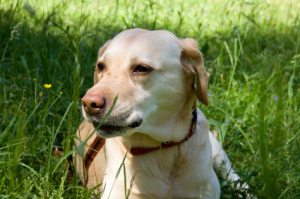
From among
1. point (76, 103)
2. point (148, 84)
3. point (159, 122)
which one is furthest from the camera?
point (159, 122)

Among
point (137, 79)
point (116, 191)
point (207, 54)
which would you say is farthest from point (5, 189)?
point (207, 54)

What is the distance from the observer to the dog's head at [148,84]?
2170 mm

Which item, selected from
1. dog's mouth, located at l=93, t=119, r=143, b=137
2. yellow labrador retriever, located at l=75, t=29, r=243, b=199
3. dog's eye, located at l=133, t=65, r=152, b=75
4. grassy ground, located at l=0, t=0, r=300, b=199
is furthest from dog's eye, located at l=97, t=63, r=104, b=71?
dog's mouth, located at l=93, t=119, r=143, b=137

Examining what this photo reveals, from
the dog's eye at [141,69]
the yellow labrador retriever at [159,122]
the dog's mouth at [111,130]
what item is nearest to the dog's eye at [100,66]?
the yellow labrador retriever at [159,122]

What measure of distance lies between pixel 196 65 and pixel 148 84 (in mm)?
389

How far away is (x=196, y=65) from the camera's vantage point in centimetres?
255

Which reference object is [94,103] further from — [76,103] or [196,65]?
[196,65]

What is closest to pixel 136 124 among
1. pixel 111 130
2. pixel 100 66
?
pixel 111 130

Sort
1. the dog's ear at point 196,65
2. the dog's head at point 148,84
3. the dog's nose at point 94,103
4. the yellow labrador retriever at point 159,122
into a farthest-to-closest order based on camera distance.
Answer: the dog's ear at point 196,65
the yellow labrador retriever at point 159,122
the dog's head at point 148,84
the dog's nose at point 94,103

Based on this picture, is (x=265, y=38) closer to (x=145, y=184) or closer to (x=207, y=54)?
(x=207, y=54)

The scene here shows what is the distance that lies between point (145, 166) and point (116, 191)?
23cm

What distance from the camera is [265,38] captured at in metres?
5.95

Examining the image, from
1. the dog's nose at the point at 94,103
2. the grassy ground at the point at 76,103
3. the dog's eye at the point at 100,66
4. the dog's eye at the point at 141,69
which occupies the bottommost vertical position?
the grassy ground at the point at 76,103

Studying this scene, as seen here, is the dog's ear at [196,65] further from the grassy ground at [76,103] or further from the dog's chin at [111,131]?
the dog's chin at [111,131]
